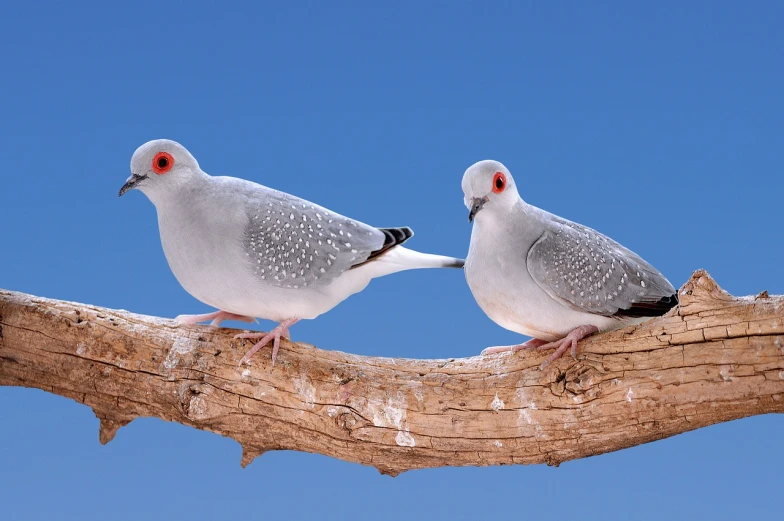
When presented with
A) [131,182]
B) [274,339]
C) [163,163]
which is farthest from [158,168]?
[274,339]

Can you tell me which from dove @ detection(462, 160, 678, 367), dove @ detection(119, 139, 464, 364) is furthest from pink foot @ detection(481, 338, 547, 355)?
dove @ detection(119, 139, 464, 364)

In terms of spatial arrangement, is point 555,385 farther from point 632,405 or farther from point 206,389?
point 206,389

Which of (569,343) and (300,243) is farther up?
(300,243)

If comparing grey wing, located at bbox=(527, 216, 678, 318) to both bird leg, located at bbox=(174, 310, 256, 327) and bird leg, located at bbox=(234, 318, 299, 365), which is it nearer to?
bird leg, located at bbox=(234, 318, 299, 365)

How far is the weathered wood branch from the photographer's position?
376cm

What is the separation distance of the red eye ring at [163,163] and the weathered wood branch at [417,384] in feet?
2.86

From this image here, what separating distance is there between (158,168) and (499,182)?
1.69 meters

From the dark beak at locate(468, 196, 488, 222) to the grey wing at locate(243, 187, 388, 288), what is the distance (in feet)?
1.77

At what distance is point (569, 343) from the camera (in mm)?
4020

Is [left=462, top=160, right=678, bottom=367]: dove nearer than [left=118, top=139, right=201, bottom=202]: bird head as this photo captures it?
Yes

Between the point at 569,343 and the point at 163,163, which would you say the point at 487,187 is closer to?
the point at 569,343

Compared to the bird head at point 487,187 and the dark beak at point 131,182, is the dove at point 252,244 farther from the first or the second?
the bird head at point 487,187

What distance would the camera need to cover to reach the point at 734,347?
3721 mm

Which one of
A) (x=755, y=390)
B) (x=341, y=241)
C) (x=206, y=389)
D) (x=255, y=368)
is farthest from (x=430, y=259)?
(x=755, y=390)
